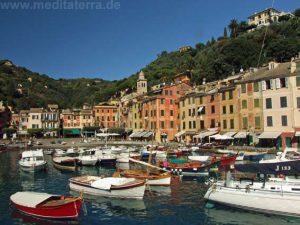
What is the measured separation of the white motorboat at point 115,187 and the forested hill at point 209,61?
1936 inches

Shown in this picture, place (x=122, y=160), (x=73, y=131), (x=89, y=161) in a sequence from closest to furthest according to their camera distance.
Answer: (x=89, y=161), (x=122, y=160), (x=73, y=131)

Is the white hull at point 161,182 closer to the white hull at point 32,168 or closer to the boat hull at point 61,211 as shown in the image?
the boat hull at point 61,211

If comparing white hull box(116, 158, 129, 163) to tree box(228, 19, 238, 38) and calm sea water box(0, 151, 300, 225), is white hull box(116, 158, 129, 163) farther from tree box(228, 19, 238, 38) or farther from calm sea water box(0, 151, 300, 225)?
tree box(228, 19, 238, 38)

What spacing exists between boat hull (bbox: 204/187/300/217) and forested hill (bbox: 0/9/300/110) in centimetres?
4889

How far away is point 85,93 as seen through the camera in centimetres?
19312

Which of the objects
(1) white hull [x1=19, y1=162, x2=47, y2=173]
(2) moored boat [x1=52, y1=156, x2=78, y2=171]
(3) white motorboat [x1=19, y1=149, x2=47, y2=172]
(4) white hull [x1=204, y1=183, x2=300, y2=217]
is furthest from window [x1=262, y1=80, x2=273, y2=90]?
(1) white hull [x1=19, y1=162, x2=47, y2=173]

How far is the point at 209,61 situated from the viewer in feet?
340

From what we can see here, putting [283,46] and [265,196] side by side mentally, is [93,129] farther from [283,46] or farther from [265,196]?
[265,196]

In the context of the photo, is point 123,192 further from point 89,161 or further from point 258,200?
point 89,161

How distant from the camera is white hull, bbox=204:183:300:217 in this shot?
19.4m

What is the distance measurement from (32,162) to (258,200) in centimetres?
3287

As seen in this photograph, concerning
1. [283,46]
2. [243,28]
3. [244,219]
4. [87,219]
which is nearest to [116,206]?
[87,219]

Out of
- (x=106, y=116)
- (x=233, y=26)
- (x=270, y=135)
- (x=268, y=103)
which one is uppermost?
(x=233, y=26)

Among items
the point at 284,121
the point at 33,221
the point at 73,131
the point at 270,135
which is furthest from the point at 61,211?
the point at 73,131
